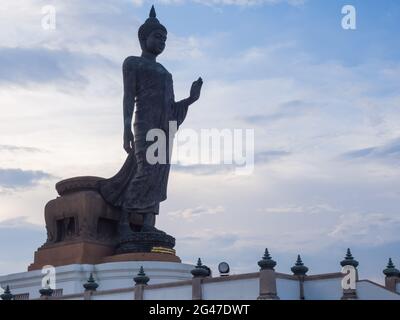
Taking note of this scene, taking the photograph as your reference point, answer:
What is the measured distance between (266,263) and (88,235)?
9.39m


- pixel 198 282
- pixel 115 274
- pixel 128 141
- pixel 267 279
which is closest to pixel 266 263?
pixel 267 279

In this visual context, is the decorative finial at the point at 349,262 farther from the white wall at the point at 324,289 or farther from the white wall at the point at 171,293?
the white wall at the point at 171,293

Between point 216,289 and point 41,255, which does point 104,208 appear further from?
point 216,289

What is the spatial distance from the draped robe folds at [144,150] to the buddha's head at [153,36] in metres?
0.49

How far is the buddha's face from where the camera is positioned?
27375 mm

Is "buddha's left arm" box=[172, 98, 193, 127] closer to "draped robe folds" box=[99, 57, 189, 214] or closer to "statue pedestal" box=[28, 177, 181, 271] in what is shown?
"draped robe folds" box=[99, 57, 189, 214]

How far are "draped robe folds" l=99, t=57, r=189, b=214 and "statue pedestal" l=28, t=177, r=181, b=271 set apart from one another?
0.58 meters

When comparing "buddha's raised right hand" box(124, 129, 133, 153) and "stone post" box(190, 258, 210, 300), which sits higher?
"buddha's raised right hand" box(124, 129, 133, 153)

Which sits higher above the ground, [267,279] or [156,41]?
[156,41]

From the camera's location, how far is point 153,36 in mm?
27375

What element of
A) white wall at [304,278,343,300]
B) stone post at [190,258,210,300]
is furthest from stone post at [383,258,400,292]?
stone post at [190,258,210,300]

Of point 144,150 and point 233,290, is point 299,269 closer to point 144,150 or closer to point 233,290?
point 233,290
